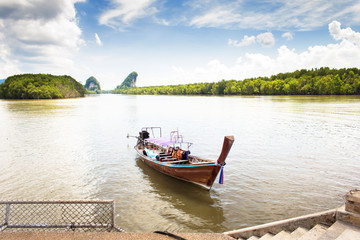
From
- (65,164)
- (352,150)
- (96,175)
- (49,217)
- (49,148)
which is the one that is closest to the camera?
(49,217)

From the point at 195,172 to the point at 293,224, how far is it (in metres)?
6.73

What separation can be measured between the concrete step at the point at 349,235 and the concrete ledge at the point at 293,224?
1.91 feet

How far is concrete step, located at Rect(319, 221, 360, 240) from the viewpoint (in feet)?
16.8

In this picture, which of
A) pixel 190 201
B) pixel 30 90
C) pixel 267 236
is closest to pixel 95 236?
pixel 267 236

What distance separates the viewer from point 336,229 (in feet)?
17.5

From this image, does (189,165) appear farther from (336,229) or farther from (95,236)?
(336,229)

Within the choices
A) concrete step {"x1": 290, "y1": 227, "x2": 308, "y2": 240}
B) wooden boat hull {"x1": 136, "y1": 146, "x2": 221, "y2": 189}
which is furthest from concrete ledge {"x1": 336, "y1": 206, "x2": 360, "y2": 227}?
wooden boat hull {"x1": 136, "y1": 146, "x2": 221, "y2": 189}

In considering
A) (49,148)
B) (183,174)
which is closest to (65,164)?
(49,148)

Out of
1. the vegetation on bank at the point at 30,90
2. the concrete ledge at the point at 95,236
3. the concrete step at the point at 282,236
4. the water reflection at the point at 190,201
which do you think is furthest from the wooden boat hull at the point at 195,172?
the vegetation on bank at the point at 30,90

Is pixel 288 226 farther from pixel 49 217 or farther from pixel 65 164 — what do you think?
pixel 65 164

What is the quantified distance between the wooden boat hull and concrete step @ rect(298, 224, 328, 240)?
237 inches

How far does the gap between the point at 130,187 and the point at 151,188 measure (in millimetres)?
1196

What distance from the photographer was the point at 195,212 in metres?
10.4

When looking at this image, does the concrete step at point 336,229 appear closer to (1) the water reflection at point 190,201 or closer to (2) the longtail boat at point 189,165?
(1) the water reflection at point 190,201
